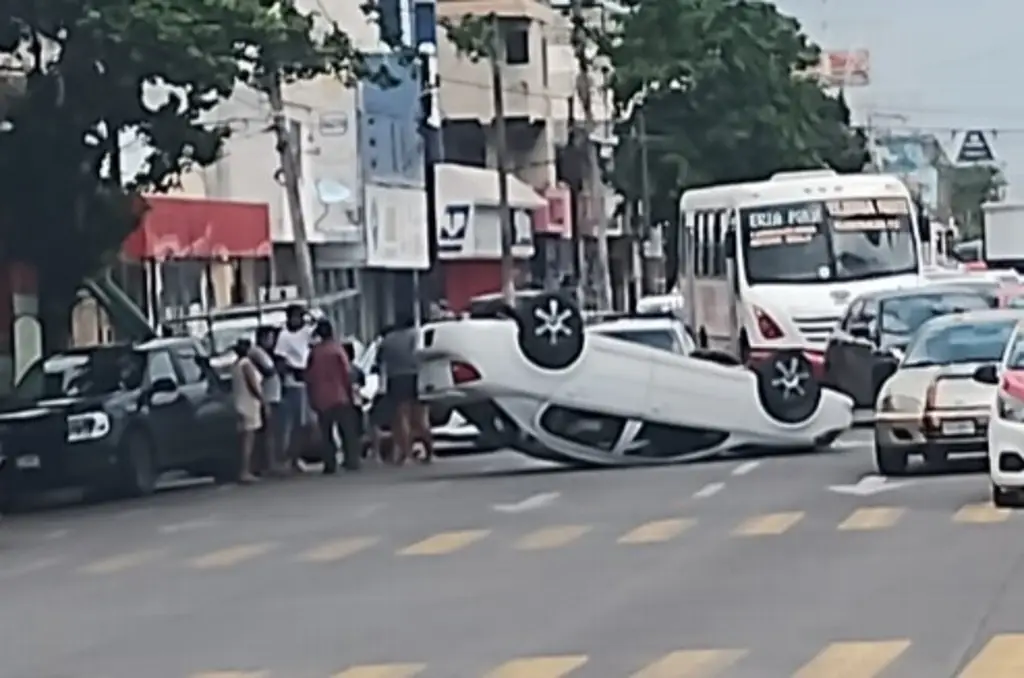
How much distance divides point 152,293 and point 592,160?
87.7 feet

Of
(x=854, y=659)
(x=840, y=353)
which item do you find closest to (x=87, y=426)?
(x=840, y=353)

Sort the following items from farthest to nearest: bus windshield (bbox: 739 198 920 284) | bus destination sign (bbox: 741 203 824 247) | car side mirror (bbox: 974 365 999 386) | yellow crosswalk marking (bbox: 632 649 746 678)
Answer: bus destination sign (bbox: 741 203 824 247) → bus windshield (bbox: 739 198 920 284) → car side mirror (bbox: 974 365 999 386) → yellow crosswalk marking (bbox: 632 649 746 678)

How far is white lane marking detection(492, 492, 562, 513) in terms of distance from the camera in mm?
25438

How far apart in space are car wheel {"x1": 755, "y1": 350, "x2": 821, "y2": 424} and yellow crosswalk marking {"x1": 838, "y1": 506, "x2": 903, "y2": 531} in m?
7.55

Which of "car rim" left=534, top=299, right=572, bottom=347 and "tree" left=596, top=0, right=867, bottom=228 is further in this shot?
"tree" left=596, top=0, right=867, bottom=228

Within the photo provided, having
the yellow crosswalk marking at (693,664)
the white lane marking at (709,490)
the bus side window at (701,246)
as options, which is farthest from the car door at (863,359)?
the yellow crosswalk marking at (693,664)

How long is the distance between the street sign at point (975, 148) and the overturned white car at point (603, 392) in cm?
6109

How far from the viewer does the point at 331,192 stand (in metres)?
61.0

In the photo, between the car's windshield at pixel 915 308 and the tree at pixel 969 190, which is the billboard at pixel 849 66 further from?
the car's windshield at pixel 915 308

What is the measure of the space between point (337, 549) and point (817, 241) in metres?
21.6

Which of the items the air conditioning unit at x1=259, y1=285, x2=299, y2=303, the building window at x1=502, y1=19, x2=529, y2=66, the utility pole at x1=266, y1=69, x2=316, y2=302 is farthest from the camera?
the building window at x1=502, y1=19, x2=529, y2=66

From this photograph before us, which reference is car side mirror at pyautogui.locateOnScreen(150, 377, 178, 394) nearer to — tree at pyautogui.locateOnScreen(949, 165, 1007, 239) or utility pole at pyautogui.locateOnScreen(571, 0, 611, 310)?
utility pole at pyautogui.locateOnScreen(571, 0, 611, 310)

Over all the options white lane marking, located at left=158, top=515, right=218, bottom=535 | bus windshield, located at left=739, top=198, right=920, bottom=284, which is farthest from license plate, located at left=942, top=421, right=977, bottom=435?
bus windshield, located at left=739, top=198, right=920, bottom=284

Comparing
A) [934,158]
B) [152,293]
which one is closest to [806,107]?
[152,293]
